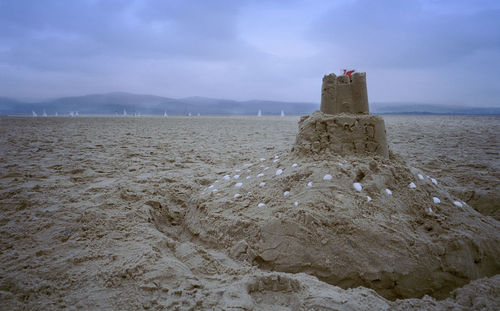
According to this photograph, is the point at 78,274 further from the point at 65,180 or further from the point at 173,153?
the point at 173,153

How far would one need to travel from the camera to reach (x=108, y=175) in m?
4.47

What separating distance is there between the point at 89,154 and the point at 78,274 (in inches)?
195

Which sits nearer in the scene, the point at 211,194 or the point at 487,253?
the point at 487,253

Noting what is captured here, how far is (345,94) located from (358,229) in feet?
5.53

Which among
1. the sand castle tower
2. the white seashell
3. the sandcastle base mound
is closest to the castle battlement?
the sand castle tower

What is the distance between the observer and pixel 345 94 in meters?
3.19

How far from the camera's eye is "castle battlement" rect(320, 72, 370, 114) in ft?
10.4

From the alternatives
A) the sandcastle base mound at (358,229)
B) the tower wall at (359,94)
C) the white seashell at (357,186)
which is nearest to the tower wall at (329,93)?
the tower wall at (359,94)

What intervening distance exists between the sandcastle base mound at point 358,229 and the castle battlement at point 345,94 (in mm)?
643

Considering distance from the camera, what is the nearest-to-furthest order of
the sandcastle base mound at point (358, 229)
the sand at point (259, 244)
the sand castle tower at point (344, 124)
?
1. the sand at point (259, 244)
2. the sandcastle base mound at point (358, 229)
3. the sand castle tower at point (344, 124)

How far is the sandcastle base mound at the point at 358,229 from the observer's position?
84.1 inches

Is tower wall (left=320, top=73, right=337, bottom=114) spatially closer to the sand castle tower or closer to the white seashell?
the sand castle tower

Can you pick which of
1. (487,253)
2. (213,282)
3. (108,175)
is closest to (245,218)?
(213,282)

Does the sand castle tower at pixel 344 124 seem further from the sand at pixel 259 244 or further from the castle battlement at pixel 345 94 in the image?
the sand at pixel 259 244
